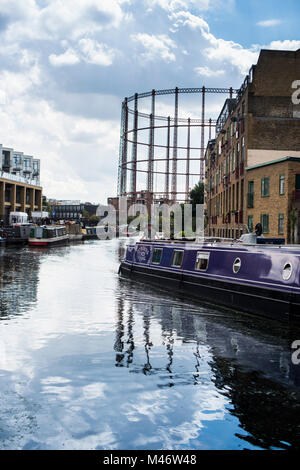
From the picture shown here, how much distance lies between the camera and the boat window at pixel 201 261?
1841 centimetres

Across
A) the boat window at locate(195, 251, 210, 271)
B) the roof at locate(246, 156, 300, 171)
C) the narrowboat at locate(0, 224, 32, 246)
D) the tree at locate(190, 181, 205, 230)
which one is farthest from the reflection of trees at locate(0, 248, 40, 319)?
the tree at locate(190, 181, 205, 230)

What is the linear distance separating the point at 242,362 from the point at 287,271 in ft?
16.1

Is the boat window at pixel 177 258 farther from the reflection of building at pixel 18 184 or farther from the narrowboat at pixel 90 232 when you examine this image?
the narrowboat at pixel 90 232

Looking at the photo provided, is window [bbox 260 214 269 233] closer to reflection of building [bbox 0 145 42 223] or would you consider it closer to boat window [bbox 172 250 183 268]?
boat window [bbox 172 250 183 268]

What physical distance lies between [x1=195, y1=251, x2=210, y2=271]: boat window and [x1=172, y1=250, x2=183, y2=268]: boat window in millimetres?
1425

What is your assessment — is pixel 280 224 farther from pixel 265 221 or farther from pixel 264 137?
pixel 264 137

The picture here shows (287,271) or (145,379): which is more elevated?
(287,271)

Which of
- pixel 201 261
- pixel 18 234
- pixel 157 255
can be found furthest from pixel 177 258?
pixel 18 234

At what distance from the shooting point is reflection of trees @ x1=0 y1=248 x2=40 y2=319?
1610 cm

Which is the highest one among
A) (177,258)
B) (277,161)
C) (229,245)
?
(277,161)

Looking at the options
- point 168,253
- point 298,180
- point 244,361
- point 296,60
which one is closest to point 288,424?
point 244,361

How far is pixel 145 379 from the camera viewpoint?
8.57 metres

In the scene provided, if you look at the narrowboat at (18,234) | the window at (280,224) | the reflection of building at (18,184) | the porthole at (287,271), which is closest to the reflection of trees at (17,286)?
the porthole at (287,271)

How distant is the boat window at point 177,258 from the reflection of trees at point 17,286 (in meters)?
6.07
